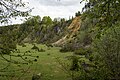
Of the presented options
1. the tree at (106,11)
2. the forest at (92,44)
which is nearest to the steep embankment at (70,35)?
the forest at (92,44)

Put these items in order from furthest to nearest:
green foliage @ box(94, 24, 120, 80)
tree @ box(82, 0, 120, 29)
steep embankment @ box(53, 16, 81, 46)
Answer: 1. steep embankment @ box(53, 16, 81, 46)
2. green foliage @ box(94, 24, 120, 80)
3. tree @ box(82, 0, 120, 29)

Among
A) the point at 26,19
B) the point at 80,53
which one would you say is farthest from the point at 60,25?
the point at 26,19

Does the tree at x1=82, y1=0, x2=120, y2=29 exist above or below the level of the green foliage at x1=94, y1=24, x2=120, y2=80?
above

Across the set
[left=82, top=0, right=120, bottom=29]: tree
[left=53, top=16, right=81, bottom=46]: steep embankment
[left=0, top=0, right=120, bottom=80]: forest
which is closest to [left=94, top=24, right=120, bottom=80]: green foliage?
[left=0, top=0, right=120, bottom=80]: forest

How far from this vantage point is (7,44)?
8.45 meters

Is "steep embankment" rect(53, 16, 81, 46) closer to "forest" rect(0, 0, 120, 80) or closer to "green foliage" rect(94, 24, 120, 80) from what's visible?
"forest" rect(0, 0, 120, 80)

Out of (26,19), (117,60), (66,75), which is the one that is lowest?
(66,75)

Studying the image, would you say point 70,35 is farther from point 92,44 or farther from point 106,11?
point 106,11

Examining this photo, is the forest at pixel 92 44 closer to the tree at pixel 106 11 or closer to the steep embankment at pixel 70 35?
the tree at pixel 106 11

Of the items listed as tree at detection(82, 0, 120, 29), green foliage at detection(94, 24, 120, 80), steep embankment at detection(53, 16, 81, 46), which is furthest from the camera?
steep embankment at detection(53, 16, 81, 46)

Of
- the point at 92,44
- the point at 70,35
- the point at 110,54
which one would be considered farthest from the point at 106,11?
the point at 70,35

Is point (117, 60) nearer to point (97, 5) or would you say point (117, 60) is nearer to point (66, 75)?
point (66, 75)

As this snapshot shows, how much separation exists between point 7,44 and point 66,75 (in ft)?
44.1

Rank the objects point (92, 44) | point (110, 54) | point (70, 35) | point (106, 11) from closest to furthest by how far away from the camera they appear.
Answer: point (106, 11), point (110, 54), point (92, 44), point (70, 35)
